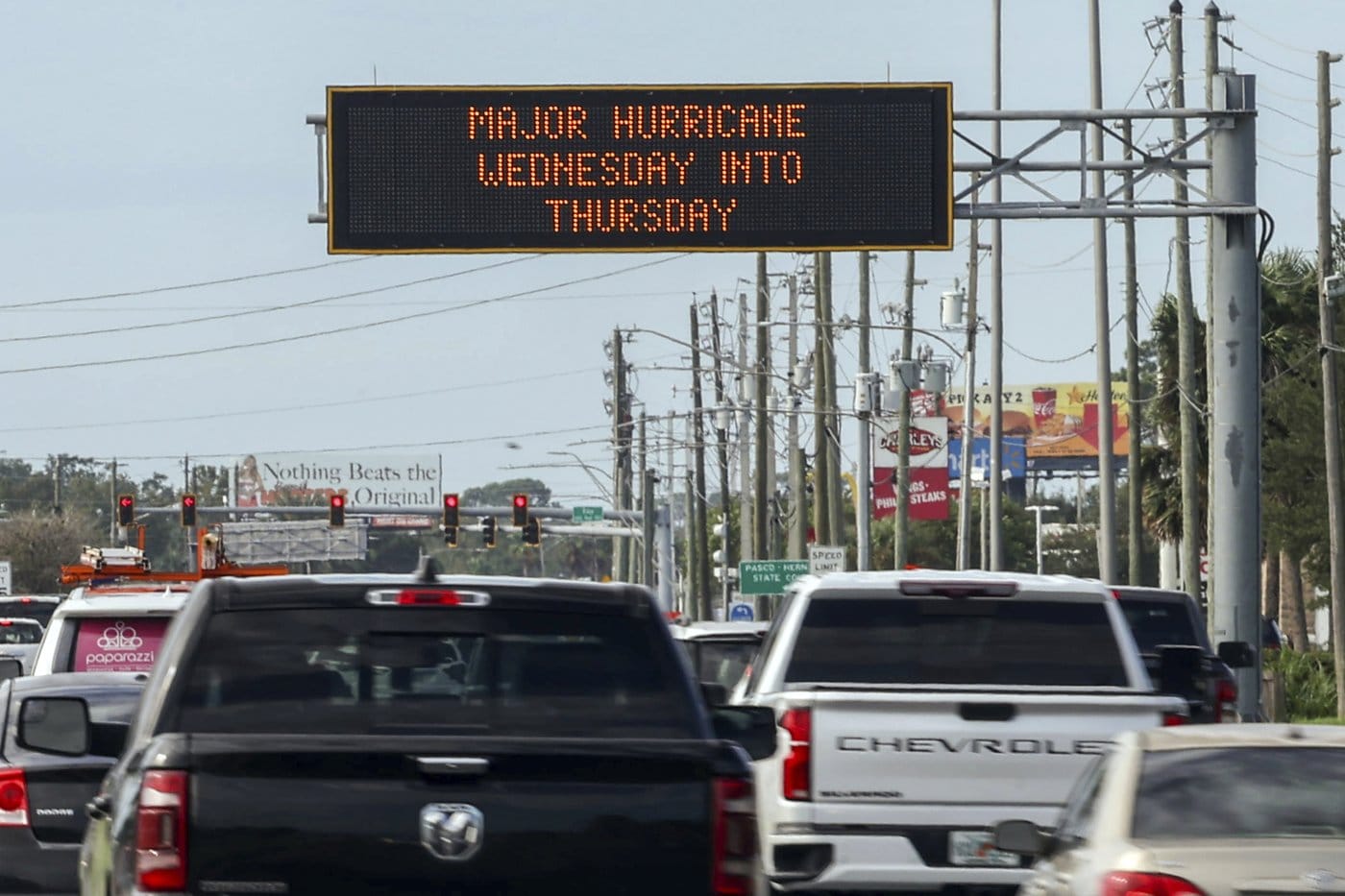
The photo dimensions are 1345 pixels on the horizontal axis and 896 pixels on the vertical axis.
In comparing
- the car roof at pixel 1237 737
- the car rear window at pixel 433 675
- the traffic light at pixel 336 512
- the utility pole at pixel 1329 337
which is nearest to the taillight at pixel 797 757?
the car roof at pixel 1237 737

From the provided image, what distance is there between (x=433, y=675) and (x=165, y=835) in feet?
3.42

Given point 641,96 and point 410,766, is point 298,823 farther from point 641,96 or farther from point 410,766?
point 641,96

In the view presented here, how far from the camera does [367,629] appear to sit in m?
7.41

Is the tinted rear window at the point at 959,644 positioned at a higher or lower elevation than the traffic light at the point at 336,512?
lower

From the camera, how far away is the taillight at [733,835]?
691 centimetres

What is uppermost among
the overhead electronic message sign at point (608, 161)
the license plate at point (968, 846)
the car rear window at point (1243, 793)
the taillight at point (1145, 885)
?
the overhead electronic message sign at point (608, 161)

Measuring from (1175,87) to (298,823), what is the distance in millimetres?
39232

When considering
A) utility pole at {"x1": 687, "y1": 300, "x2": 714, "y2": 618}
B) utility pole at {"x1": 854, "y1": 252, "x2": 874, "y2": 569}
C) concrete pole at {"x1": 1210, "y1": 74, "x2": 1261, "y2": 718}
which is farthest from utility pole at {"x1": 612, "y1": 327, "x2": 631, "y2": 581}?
concrete pole at {"x1": 1210, "y1": 74, "x2": 1261, "y2": 718}

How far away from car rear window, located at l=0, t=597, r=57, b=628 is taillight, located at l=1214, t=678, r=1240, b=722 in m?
22.3

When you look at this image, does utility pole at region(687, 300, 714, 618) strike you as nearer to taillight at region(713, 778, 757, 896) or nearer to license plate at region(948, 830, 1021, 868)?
license plate at region(948, 830, 1021, 868)

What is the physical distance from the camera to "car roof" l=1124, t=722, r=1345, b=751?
27.1 feet

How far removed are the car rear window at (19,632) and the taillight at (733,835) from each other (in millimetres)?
29139

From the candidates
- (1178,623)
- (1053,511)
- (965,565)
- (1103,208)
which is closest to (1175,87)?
(965,565)

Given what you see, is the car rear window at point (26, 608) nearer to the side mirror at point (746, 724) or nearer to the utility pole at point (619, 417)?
the side mirror at point (746, 724)
